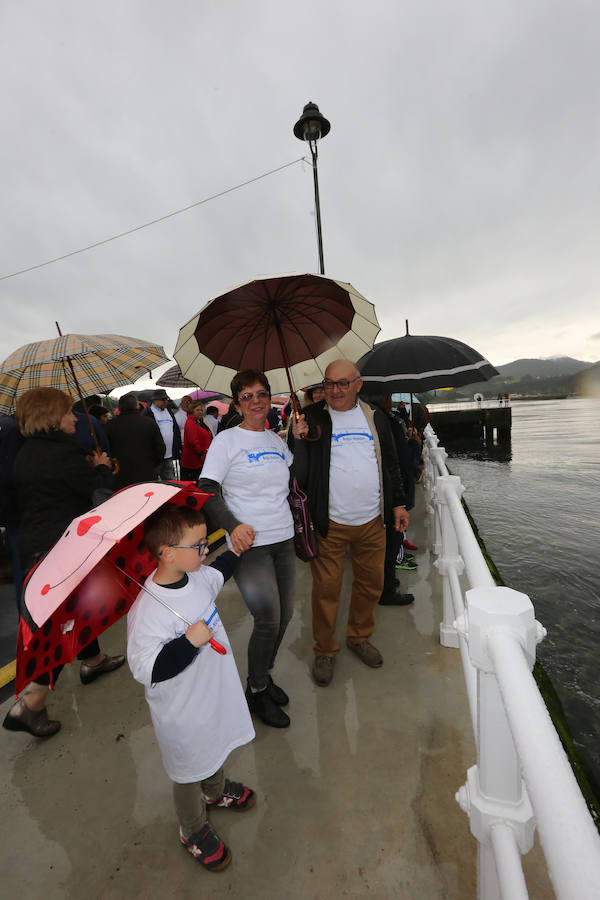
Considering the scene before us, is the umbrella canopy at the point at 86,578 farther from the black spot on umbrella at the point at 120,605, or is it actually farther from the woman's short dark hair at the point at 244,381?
the woman's short dark hair at the point at 244,381

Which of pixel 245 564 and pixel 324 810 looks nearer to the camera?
pixel 324 810

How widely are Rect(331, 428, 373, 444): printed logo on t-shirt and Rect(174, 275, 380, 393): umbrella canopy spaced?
47 centimetres

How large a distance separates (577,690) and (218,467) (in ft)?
16.1

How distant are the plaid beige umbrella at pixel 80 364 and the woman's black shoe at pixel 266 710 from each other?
8.38 ft

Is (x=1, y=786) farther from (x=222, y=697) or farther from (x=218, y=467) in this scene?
(x=218, y=467)

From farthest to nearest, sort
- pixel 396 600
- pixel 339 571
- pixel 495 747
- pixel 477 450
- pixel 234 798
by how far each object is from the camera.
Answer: pixel 477 450, pixel 396 600, pixel 339 571, pixel 234 798, pixel 495 747

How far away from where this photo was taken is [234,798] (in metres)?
2.03

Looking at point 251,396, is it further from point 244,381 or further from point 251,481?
point 251,481

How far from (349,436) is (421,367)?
5.00 feet

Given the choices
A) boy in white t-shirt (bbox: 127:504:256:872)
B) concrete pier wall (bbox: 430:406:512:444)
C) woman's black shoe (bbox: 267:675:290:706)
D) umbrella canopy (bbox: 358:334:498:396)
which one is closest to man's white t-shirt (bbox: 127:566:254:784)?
boy in white t-shirt (bbox: 127:504:256:872)

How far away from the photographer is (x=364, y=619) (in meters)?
3.11

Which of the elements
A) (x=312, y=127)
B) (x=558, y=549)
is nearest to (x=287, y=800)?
(x=312, y=127)

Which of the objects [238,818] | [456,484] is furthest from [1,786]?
[456,484]

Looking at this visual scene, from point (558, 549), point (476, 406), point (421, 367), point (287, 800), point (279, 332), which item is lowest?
point (558, 549)
